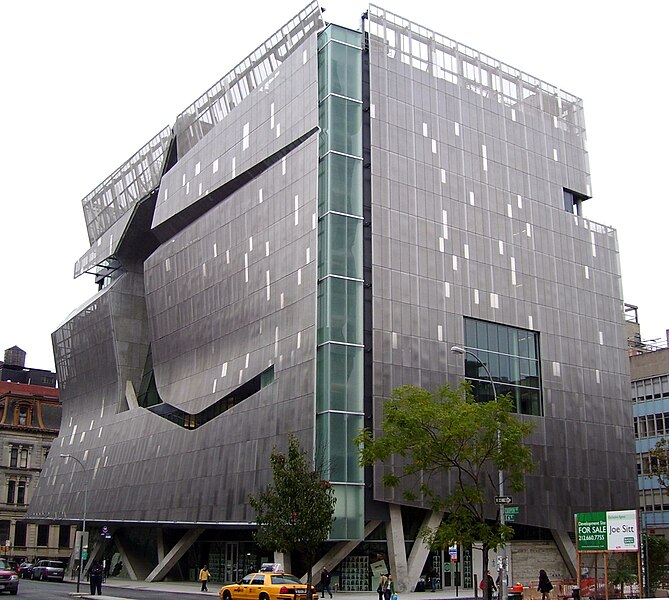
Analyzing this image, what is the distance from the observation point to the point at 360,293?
53.9m

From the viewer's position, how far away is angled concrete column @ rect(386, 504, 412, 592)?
5141cm

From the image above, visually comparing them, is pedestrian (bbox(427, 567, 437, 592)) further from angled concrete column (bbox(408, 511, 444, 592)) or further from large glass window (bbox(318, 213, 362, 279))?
large glass window (bbox(318, 213, 362, 279))

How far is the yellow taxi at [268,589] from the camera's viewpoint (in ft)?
123

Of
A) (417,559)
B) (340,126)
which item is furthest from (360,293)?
(417,559)

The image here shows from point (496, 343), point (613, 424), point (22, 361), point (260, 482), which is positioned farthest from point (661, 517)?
point (22, 361)

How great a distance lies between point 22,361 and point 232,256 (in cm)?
10055

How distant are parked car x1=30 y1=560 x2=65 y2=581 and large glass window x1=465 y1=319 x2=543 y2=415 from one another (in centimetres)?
4117

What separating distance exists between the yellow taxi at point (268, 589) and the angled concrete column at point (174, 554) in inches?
926

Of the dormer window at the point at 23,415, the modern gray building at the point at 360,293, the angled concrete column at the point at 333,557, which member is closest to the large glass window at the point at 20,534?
the dormer window at the point at 23,415

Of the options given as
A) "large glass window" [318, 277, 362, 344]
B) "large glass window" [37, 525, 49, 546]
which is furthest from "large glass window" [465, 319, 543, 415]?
"large glass window" [37, 525, 49, 546]

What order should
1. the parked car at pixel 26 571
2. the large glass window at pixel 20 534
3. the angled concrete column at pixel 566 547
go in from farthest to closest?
1. the large glass window at pixel 20 534
2. the parked car at pixel 26 571
3. the angled concrete column at pixel 566 547

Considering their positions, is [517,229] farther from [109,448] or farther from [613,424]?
[109,448]

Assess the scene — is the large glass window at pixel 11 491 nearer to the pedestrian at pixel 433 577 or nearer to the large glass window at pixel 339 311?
the pedestrian at pixel 433 577

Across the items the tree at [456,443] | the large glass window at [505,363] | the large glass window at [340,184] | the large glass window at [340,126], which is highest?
the large glass window at [340,126]
